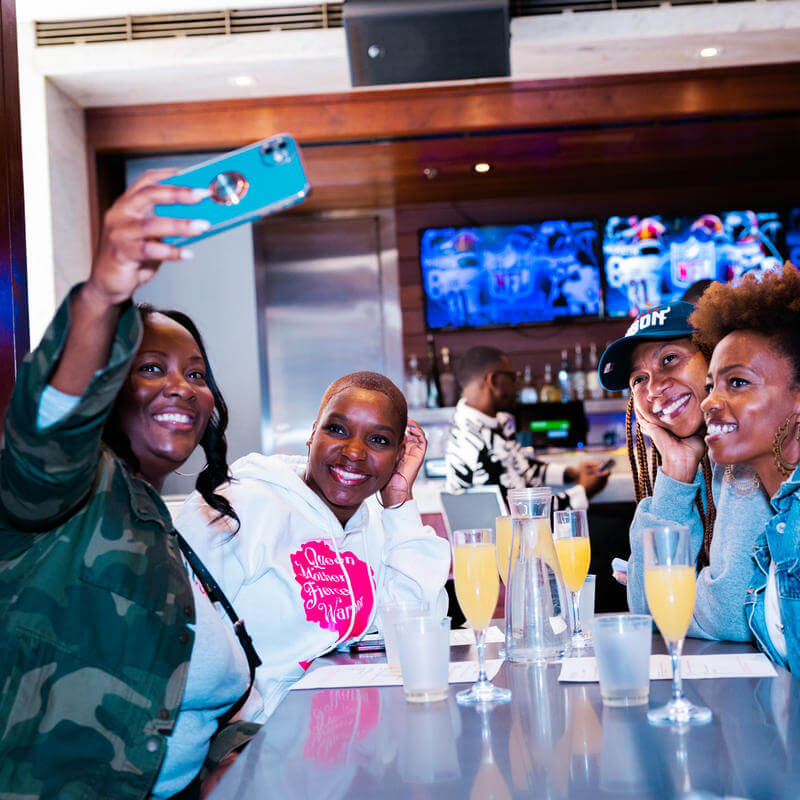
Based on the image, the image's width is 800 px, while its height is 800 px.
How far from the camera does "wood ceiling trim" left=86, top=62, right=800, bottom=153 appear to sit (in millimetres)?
4723

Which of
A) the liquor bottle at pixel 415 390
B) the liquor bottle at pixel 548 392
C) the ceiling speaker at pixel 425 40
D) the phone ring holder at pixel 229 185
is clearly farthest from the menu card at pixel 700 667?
the liquor bottle at pixel 548 392

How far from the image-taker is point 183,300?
5168 mm

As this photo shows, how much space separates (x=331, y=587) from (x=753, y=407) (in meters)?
0.95

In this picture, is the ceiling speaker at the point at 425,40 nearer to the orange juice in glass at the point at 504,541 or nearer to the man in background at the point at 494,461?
the man in background at the point at 494,461

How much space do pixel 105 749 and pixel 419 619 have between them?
1.43ft

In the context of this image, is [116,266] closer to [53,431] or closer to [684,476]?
[53,431]

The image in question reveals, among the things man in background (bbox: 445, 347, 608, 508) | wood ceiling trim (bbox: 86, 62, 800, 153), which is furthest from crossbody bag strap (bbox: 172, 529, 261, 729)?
wood ceiling trim (bbox: 86, 62, 800, 153)

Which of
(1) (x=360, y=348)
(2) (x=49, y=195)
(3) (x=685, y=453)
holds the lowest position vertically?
(3) (x=685, y=453)

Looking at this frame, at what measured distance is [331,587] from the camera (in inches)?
83.7

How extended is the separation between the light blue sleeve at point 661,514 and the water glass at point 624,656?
29.2 inches

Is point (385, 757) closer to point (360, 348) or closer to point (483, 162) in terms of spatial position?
point (483, 162)

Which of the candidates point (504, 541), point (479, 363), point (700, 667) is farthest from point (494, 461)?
point (700, 667)

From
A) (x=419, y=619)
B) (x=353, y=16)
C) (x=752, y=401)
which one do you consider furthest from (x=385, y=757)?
(x=353, y=16)

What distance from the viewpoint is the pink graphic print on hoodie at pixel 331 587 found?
2.07 m
